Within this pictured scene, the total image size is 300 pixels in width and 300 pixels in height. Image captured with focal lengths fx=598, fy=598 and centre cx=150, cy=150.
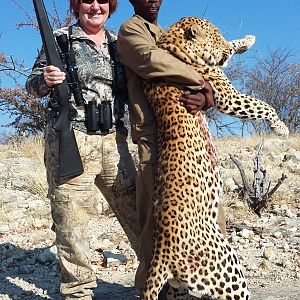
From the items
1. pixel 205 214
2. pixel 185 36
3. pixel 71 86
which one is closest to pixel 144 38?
pixel 185 36

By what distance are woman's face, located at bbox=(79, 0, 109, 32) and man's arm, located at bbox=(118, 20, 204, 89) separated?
0.30 m

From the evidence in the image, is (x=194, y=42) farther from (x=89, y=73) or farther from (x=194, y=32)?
(x=89, y=73)

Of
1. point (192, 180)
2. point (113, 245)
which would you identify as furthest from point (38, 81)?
point (113, 245)

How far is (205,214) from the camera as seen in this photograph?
11.0 ft

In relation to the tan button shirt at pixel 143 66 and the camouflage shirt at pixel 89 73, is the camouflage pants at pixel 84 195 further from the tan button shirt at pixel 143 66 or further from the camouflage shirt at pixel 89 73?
the tan button shirt at pixel 143 66

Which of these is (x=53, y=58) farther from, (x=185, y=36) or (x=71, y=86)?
(x=185, y=36)

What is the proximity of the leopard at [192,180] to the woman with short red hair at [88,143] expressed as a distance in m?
0.44

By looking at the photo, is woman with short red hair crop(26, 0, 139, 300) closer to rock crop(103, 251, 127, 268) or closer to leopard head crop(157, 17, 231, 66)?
leopard head crop(157, 17, 231, 66)

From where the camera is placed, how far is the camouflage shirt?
12.5 feet

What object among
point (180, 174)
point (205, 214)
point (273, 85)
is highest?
point (273, 85)

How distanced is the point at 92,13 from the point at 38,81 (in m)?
0.56

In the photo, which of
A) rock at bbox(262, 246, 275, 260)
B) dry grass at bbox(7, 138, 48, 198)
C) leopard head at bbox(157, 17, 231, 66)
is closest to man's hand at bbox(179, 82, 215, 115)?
leopard head at bbox(157, 17, 231, 66)

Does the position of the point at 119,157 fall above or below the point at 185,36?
below

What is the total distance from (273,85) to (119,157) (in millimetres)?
20446
